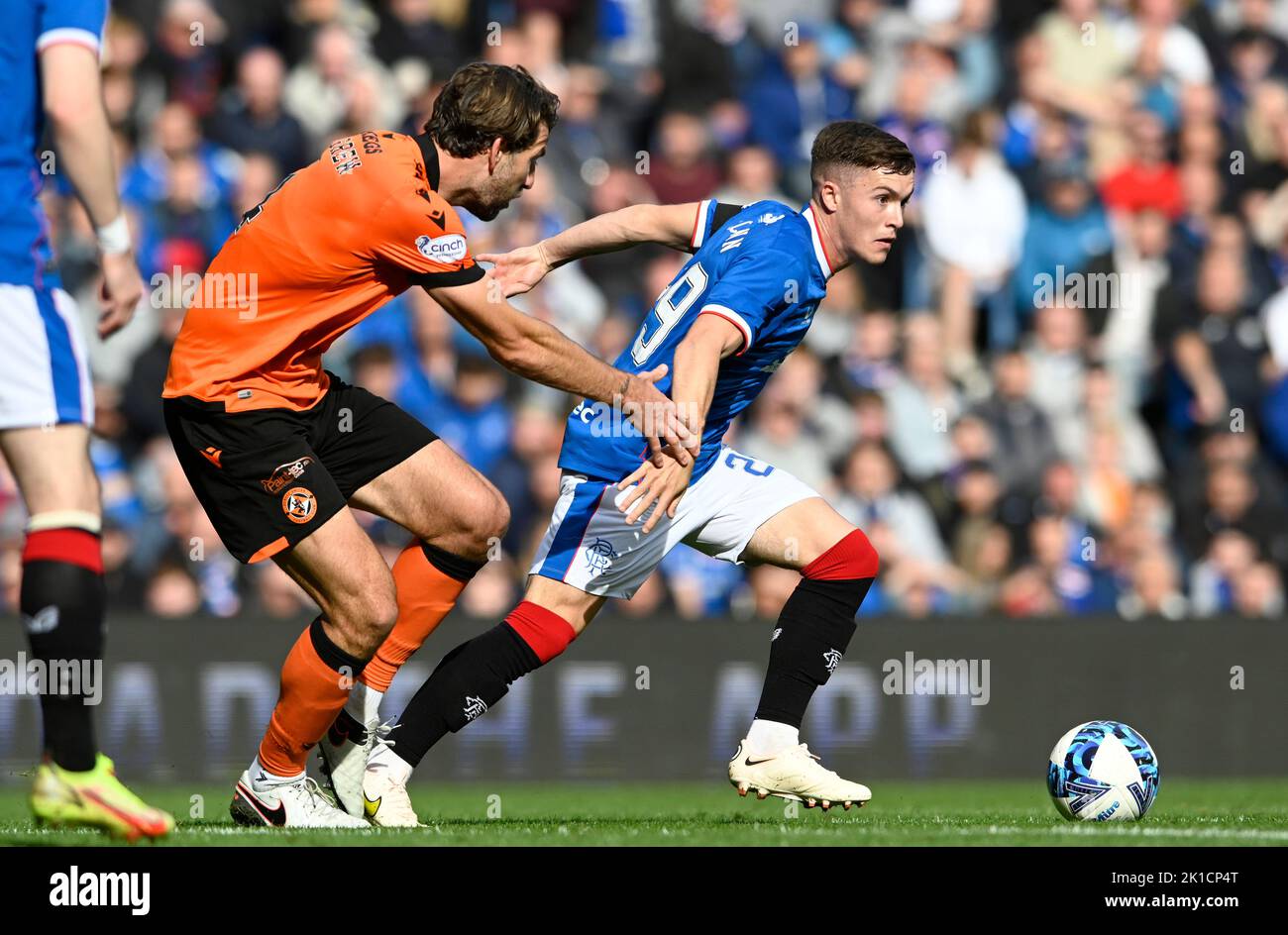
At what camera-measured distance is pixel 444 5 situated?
1355cm

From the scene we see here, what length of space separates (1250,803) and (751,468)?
292 centimetres

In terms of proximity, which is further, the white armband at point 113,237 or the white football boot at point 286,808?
the white football boot at point 286,808

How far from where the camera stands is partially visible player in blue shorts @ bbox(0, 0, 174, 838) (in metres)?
4.87

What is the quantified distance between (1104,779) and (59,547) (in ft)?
12.2

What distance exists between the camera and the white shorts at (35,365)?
489cm

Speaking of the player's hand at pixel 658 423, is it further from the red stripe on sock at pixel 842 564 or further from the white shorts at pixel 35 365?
the white shorts at pixel 35 365

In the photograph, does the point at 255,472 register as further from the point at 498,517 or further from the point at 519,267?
the point at 519,267

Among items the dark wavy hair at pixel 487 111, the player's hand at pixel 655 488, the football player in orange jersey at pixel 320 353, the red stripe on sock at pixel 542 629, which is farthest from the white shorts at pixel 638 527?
the dark wavy hair at pixel 487 111

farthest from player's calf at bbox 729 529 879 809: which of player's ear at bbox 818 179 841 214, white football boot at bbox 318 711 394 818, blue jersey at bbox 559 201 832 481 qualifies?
white football boot at bbox 318 711 394 818
